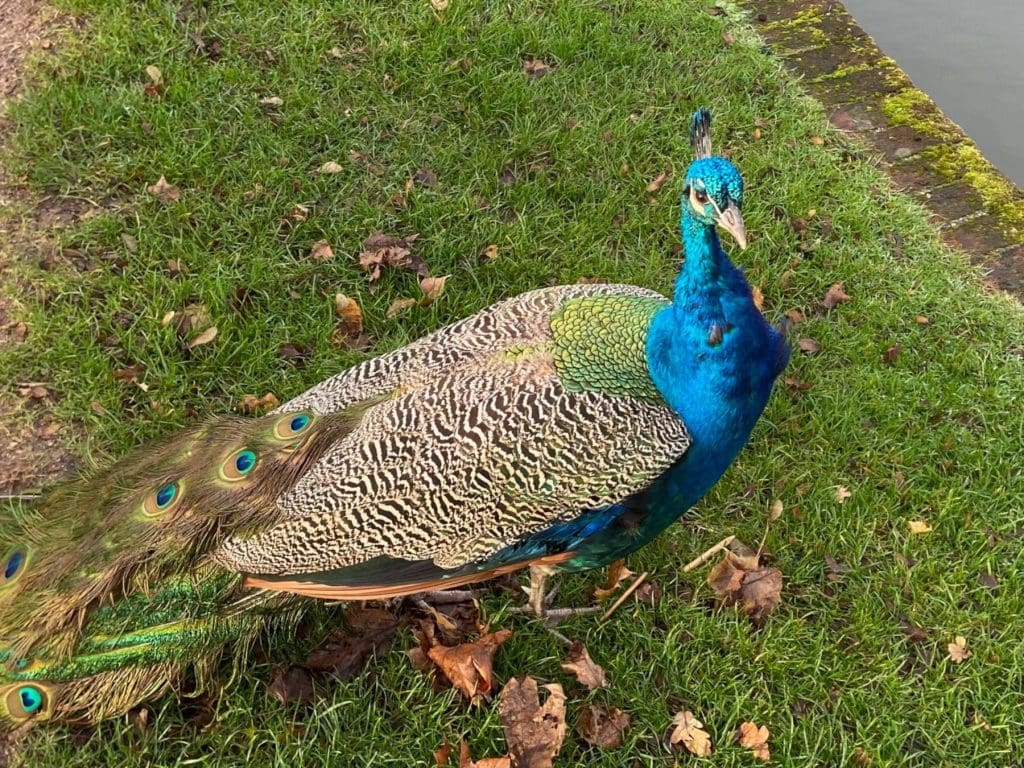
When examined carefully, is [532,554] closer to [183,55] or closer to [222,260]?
[222,260]

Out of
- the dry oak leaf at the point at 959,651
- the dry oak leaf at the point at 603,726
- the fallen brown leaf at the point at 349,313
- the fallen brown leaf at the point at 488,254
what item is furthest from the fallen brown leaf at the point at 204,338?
the dry oak leaf at the point at 959,651

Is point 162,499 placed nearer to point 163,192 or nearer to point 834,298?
point 163,192

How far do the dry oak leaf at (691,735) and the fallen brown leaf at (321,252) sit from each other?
2.17 m

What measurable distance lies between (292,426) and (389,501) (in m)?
0.41

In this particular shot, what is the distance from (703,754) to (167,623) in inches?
60.1

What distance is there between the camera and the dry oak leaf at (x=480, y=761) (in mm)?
2213

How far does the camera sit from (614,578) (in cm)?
266

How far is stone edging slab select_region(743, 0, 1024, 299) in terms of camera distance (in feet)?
12.9

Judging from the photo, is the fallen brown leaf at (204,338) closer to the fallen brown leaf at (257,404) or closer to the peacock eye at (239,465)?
the fallen brown leaf at (257,404)

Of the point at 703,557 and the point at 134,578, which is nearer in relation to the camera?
the point at 134,578

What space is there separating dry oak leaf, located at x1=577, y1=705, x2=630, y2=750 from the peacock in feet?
1.74

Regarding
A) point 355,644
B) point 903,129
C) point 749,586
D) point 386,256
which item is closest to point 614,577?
point 749,586

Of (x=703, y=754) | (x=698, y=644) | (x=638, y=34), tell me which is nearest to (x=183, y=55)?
(x=638, y=34)

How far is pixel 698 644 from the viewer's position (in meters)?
2.53
